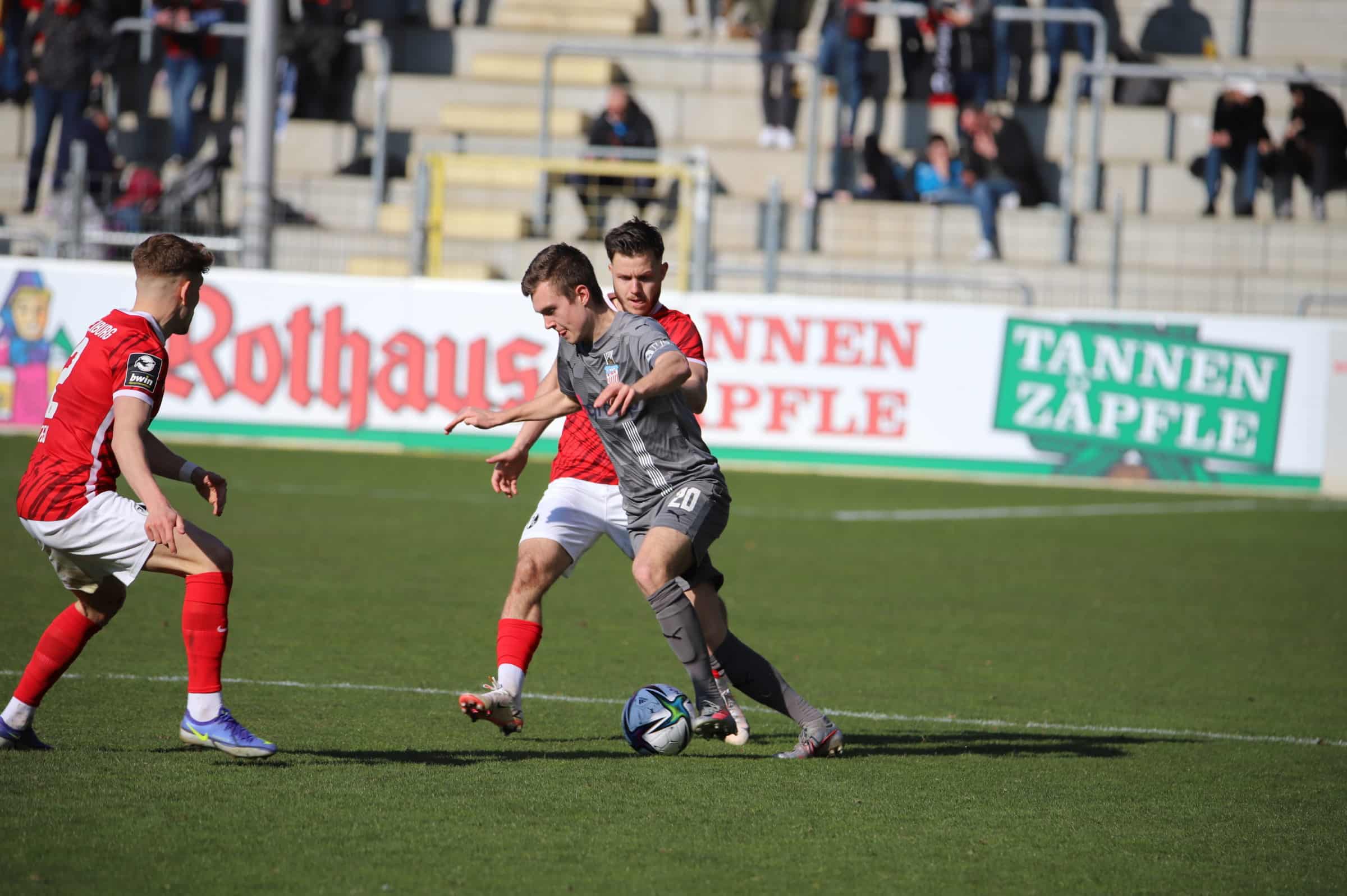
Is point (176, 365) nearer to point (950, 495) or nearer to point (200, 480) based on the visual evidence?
point (950, 495)

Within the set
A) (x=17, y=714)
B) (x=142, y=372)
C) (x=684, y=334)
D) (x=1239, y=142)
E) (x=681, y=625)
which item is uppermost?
→ (x=1239, y=142)

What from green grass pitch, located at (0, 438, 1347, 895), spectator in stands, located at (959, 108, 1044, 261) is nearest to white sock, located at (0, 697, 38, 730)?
→ green grass pitch, located at (0, 438, 1347, 895)

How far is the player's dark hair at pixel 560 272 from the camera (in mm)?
5625

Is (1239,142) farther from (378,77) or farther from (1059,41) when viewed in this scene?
(378,77)

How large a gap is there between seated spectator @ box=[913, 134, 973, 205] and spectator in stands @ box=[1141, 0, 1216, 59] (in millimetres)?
6028

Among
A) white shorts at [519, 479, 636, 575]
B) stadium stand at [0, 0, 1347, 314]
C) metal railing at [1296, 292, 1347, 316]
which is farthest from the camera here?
stadium stand at [0, 0, 1347, 314]

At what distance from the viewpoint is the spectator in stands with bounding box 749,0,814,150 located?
2323 cm

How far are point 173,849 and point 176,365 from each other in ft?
44.9

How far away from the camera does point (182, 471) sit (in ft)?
18.1

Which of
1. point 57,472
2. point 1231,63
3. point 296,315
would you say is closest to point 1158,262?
point 1231,63

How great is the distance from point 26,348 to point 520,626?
12.9m

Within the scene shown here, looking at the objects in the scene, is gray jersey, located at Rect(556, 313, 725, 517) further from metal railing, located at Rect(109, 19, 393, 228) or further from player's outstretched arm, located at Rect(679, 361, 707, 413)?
metal railing, located at Rect(109, 19, 393, 228)

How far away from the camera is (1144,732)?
686cm

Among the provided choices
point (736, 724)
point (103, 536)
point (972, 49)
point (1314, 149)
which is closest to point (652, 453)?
point (736, 724)
